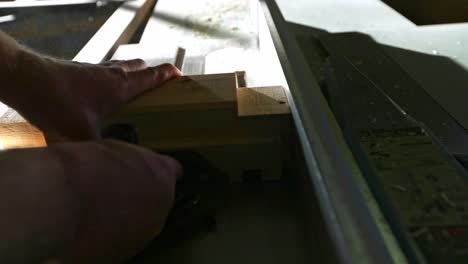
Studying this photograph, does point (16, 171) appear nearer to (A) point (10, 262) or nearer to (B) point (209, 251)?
(A) point (10, 262)

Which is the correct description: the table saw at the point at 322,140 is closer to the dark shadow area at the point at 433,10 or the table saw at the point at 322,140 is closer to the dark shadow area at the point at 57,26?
the dark shadow area at the point at 57,26

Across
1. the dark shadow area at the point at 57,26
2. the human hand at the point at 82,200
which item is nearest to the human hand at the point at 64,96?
the human hand at the point at 82,200

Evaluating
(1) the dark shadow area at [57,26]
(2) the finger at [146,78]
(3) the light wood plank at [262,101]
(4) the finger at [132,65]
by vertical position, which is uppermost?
(4) the finger at [132,65]

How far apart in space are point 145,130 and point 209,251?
268 mm

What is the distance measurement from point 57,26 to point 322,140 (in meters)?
1.65

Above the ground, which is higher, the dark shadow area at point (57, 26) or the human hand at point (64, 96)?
the human hand at point (64, 96)

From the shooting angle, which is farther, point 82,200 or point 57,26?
point 57,26

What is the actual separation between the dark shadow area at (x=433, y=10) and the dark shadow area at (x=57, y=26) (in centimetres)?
146

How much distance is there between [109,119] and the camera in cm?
72

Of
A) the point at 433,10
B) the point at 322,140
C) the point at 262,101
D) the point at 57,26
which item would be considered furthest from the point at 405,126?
the point at 57,26

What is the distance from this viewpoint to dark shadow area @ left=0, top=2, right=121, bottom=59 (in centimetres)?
163

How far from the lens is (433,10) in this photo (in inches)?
70.5

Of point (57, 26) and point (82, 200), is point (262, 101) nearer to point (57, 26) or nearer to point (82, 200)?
point (82, 200)

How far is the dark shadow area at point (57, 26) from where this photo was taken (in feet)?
5.33
